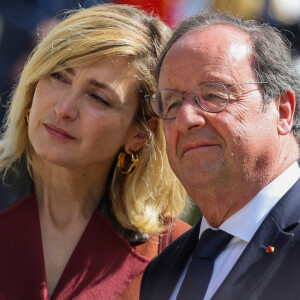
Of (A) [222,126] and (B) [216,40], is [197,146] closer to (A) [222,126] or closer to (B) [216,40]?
(A) [222,126]

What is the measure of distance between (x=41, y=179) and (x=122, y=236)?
0.49 meters

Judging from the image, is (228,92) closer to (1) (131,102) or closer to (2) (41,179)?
(1) (131,102)

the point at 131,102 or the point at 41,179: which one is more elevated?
the point at 131,102

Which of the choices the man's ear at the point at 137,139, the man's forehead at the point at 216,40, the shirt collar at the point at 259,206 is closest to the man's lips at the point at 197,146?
the shirt collar at the point at 259,206

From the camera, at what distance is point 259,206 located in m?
2.16

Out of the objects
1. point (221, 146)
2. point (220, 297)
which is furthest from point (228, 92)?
point (220, 297)

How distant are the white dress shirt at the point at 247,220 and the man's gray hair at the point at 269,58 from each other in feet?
0.84

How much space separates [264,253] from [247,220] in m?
0.16

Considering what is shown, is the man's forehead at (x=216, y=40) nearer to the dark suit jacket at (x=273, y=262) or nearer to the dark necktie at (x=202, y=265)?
the dark suit jacket at (x=273, y=262)

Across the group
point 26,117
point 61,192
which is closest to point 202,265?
point 61,192

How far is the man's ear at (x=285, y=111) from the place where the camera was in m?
2.24

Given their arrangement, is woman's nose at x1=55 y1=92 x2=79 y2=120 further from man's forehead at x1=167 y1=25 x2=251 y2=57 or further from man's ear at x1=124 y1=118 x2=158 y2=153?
man's forehead at x1=167 y1=25 x2=251 y2=57

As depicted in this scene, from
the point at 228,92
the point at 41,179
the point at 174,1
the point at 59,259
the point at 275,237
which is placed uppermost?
the point at 228,92

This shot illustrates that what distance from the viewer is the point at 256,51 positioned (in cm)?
232
